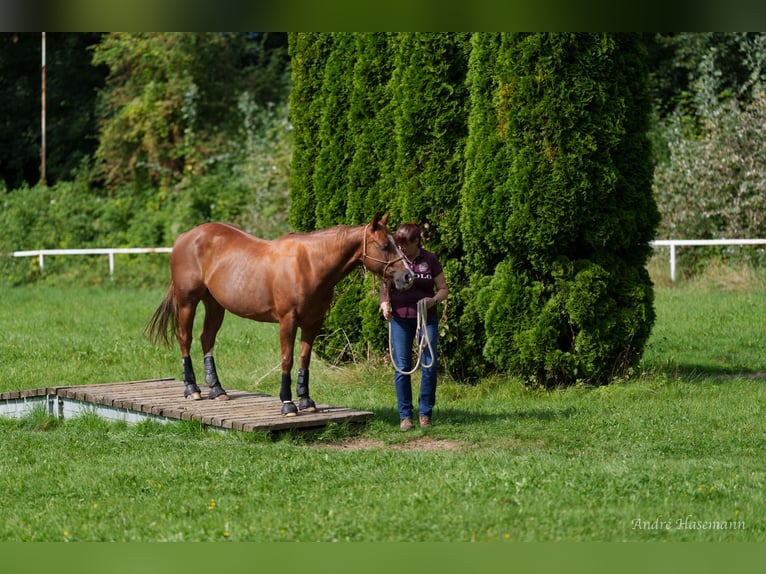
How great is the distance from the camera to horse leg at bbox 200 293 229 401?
32.2 feet

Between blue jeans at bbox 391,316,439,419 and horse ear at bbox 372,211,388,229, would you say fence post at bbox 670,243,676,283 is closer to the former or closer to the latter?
blue jeans at bbox 391,316,439,419

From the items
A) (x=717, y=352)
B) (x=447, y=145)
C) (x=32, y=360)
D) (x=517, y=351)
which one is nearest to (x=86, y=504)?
(x=517, y=351)

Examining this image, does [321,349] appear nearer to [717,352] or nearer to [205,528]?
[717,352]

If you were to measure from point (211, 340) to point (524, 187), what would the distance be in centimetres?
360

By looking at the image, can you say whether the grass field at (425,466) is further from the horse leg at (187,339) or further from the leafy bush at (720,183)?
the leafy bush at (720,183)

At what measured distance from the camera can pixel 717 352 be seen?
13586 millimetres

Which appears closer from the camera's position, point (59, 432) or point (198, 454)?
point (198, 454)

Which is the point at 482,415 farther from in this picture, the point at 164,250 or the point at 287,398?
the point at 164,250

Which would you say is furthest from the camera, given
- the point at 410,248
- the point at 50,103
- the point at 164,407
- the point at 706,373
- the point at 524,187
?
the point at 50,103

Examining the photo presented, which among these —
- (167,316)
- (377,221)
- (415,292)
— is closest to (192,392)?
(167,316)

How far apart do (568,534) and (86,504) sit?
10.0 ft

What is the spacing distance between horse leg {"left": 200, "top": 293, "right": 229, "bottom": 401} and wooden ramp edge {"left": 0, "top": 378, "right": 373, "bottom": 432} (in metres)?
0.13

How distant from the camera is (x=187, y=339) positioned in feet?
32.4

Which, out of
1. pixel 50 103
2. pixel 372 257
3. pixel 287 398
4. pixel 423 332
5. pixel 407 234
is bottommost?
pixel 287 398
